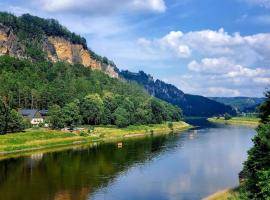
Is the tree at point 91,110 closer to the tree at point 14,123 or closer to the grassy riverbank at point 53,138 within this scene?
the grassy riverbank at point 53,138

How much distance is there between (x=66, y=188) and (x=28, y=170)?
50.7 ft

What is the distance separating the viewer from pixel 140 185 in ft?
201

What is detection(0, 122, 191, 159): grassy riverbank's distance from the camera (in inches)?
3612

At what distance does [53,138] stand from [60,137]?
3075 millimetres

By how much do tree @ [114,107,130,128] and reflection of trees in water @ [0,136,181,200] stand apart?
4337 centimetres

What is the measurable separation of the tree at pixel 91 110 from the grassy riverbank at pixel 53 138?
6.97 m

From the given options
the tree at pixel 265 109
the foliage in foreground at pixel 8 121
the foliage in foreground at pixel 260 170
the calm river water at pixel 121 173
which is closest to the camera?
the foliage in foreground at pixel 260 170

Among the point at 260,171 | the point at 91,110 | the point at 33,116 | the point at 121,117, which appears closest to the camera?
the point at 260,171

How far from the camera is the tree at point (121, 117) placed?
146938mm

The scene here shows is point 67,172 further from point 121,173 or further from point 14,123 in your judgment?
point 14,123

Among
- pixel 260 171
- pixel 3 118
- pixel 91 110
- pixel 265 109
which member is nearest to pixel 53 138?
pixel 3 118

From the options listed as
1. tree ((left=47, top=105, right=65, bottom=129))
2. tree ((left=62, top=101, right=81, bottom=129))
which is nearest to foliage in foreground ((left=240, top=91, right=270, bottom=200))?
tree ((left=47, top=105, right=65, bottom=129))

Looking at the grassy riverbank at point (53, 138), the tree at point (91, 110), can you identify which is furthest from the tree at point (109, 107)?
the grassy riverbank at point (53, 138)

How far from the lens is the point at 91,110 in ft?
465
